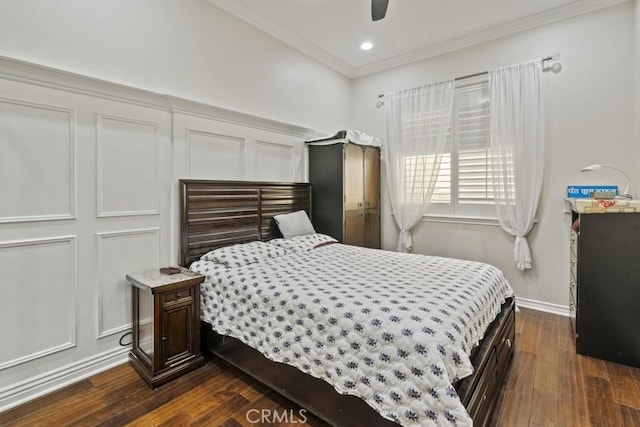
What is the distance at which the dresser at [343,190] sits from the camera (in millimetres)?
3723

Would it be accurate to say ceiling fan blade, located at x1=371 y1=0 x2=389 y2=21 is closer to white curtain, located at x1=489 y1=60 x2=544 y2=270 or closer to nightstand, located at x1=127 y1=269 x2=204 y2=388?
white curtain, located at x1=489 y1=60 x2=544 y2=270

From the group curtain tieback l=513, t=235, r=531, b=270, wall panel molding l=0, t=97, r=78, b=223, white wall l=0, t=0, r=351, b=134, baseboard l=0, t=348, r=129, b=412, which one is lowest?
baseboard l=0, t=348, r=129, b=412

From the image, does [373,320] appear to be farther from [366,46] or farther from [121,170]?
[366,46]

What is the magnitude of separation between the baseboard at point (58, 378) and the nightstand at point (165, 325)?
0.42ft

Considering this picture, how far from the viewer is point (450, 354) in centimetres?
131

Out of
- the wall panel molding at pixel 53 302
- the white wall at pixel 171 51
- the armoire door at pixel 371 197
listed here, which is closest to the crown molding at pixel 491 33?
the white wall at pixel 171 51

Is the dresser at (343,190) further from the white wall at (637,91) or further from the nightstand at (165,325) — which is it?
the white wall at (637,91)

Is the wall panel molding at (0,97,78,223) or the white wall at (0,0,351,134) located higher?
the white wall at (0,0,351,134)

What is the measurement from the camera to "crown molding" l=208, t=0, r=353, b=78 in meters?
3.00

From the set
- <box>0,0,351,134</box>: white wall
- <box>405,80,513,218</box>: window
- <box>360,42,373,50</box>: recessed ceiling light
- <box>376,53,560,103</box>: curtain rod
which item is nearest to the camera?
<box>0,0,351,134</box>: white wall

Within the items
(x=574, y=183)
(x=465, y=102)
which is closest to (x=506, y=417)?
(x=574, y=183)

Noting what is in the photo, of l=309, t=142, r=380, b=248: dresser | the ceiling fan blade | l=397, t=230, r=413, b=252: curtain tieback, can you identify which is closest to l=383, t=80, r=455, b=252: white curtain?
l=397, t=230, r=413, b=252: curtain tieback

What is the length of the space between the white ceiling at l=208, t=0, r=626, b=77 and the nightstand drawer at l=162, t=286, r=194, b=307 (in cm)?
264

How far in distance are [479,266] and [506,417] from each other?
102 centimetres
